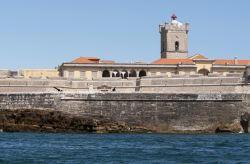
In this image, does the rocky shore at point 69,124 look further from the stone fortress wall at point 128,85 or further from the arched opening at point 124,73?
the arched opening at point 124,73

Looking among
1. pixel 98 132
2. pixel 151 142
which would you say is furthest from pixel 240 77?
pixel 151 142

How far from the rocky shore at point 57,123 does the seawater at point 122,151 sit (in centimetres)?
1309

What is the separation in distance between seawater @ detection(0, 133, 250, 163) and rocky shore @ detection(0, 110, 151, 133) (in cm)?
1309

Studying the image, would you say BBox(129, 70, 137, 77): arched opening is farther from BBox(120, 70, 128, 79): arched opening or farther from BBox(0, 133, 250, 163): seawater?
BBox(0, 133, 250, 163): seawater

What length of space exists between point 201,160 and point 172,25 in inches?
2775

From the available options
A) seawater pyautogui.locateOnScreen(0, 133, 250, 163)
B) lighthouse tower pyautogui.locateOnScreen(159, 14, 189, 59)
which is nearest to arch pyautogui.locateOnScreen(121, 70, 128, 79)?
lighthouse tower pyautogui.locateOnScreen(159, 14, 189, 59)

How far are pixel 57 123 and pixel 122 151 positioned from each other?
80.1ft

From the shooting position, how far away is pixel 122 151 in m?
40.7

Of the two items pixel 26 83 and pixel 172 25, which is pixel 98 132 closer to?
pixel 26 83

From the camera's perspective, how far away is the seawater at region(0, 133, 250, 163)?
118 ft

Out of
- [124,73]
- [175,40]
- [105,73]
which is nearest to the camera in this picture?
[124,73]

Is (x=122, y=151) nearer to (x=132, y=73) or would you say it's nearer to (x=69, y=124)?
(x=69, y=124)

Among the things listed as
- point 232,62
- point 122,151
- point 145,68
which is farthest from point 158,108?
point 232,62

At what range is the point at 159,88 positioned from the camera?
77.9 metres
